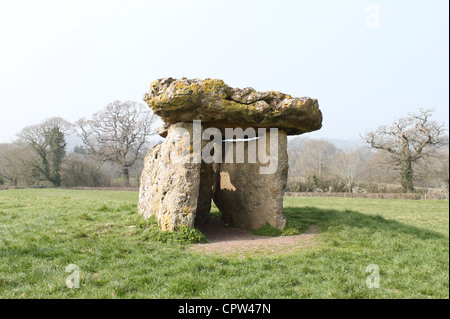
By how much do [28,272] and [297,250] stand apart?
5344mm

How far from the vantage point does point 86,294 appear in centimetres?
442

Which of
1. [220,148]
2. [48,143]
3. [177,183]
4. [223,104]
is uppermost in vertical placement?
[48,143]

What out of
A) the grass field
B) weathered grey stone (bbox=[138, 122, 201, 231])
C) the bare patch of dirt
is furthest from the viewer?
weathered grey stone (bbox=[138, 122, 201, 231])

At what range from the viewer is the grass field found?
15.3 ft

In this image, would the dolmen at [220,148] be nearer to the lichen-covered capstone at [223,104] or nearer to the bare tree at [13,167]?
the lichen-covered capstone at [223,104]

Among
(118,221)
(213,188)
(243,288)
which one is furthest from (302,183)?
(243,288)

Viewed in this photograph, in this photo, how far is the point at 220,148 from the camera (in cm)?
1090

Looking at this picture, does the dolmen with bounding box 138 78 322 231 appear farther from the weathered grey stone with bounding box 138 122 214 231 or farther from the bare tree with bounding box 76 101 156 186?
the bare tree with bounding box 76 101 156 186

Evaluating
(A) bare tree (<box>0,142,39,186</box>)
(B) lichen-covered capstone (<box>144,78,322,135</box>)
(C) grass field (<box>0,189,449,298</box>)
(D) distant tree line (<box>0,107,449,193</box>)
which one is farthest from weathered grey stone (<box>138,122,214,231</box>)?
(D) distant tree line (<box>0,107,449,193</box>)

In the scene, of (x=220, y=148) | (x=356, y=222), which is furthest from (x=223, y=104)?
(x=356, y=222)

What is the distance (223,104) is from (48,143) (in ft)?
85.6

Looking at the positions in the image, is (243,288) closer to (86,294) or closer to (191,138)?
(86,294)

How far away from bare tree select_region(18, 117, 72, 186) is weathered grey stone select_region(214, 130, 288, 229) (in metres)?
23.1

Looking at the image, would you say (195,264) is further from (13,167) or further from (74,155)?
(74,155)
